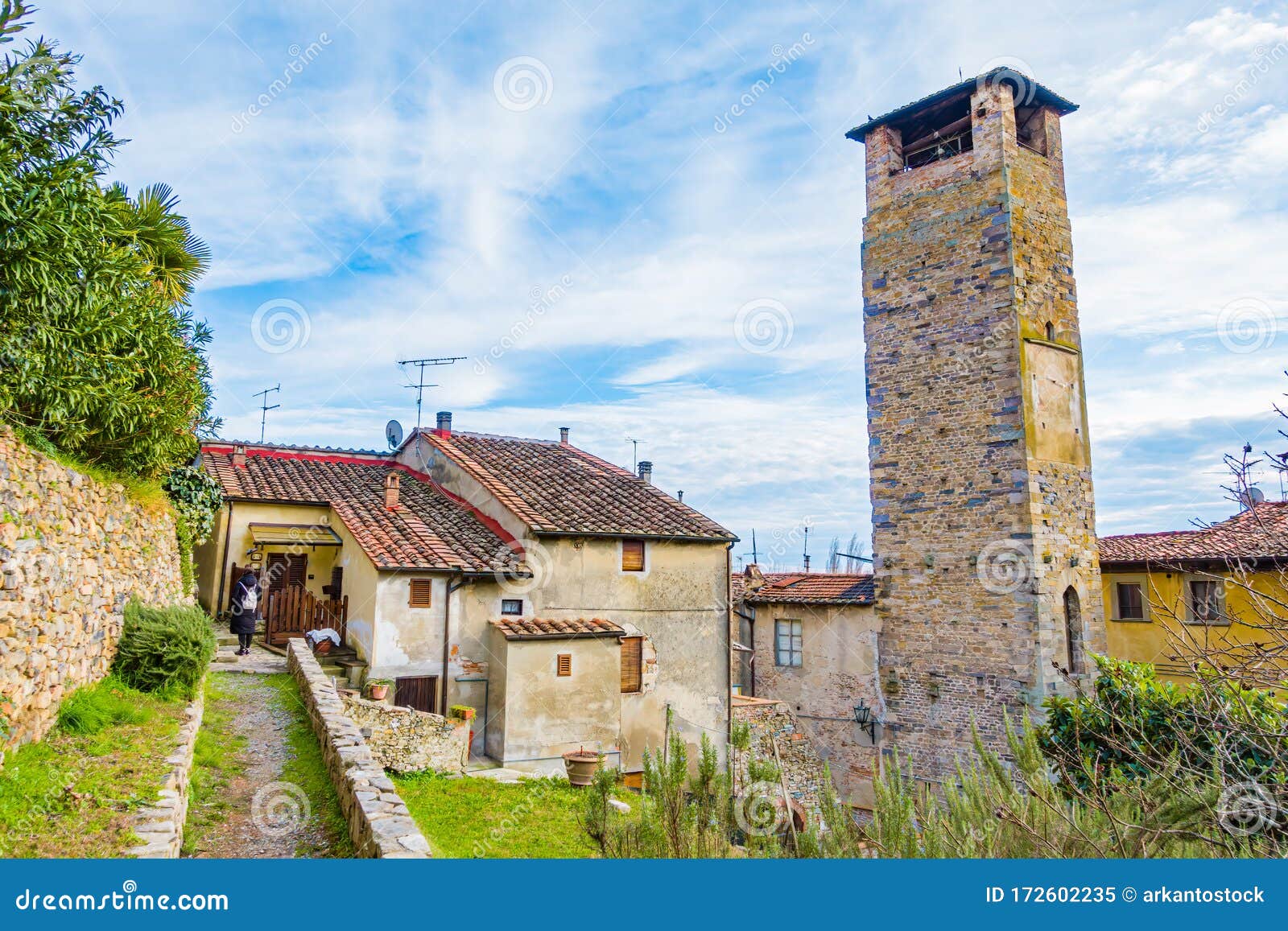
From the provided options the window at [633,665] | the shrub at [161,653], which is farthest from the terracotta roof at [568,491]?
the shrub at [161,653]

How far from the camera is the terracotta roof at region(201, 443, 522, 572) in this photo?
14914 mm

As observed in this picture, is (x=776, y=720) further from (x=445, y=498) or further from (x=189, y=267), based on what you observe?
(x=189, y=267)

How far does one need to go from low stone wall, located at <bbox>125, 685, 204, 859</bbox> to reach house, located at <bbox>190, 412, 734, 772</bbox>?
6.51m

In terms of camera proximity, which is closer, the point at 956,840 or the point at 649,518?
the point at 956,840

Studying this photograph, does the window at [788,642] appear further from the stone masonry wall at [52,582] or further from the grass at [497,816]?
the stone masonry wall at [52,582]

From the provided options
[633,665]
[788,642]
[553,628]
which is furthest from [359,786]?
[788,642]

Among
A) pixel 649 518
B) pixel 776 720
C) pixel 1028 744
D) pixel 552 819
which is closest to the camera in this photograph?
pixel 1028 744

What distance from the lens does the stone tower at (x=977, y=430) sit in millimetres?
13836

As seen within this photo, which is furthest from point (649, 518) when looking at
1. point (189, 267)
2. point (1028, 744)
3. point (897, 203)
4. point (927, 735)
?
point (1028, 744)

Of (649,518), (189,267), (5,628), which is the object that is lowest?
(5,628)

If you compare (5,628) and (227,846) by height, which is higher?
(5,628)

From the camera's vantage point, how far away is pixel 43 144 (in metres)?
7.11

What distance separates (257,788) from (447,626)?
21.7 ft

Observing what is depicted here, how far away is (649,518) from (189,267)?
9.74 meters
